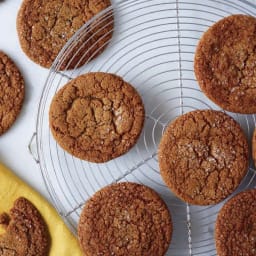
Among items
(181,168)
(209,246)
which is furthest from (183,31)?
(209,246)

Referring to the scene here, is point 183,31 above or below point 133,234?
above

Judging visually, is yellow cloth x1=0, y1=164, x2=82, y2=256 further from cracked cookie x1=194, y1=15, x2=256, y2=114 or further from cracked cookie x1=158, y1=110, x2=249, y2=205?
cracked cookie x1=194, y1=15, x2=256, y2=114

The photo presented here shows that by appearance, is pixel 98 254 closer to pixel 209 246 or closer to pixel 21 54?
pixel 209 246

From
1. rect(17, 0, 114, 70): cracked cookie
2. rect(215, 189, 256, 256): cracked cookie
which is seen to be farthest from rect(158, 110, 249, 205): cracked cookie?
rect(17, 0, 114, 70): cracked cookie

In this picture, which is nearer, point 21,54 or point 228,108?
point 228,108

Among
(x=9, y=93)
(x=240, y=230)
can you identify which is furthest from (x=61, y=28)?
(x=240, y=230)

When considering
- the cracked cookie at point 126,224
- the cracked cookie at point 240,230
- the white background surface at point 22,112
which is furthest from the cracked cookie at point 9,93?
the cracked cookie at point 240,230

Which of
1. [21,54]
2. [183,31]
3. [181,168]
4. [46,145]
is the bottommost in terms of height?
[181,168]
